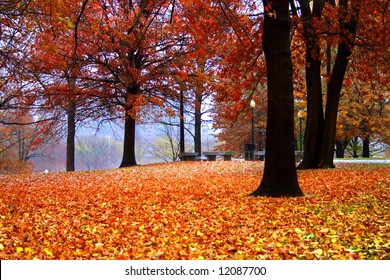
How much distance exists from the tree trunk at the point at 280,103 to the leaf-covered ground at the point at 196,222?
1.85 ft

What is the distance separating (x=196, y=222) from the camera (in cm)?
648

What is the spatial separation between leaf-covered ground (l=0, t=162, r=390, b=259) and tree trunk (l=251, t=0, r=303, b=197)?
565mm

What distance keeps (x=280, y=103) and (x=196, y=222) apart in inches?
130

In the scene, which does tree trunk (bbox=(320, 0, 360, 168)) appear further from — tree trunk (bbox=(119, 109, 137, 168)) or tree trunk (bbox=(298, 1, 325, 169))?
tree trunk (bbox=(119, 109, 137, 168))

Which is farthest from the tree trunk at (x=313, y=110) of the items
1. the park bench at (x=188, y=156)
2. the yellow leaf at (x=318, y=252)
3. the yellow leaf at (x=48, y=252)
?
the yellow leaf at (x=48, y=252)

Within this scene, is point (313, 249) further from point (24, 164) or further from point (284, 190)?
point (24, 164)

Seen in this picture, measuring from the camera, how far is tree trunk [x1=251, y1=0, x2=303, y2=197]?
846 centimetres

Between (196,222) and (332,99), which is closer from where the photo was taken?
(196,222)

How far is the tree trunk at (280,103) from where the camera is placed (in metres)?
8.46

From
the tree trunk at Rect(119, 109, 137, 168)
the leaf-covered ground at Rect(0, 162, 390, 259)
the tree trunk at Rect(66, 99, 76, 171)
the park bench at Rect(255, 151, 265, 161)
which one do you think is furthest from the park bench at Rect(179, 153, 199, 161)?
the leaf-covered ground at Rect(0, 162, 390, 259)

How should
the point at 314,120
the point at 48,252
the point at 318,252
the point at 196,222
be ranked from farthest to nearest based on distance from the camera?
the point at 314,120 → the point at 196,222 → the point at 48,252 → the point at 318,252

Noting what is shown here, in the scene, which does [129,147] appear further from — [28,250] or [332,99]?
[28,250]

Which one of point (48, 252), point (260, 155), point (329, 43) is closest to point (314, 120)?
point (329, 43)

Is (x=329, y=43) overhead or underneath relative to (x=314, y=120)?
overhead
